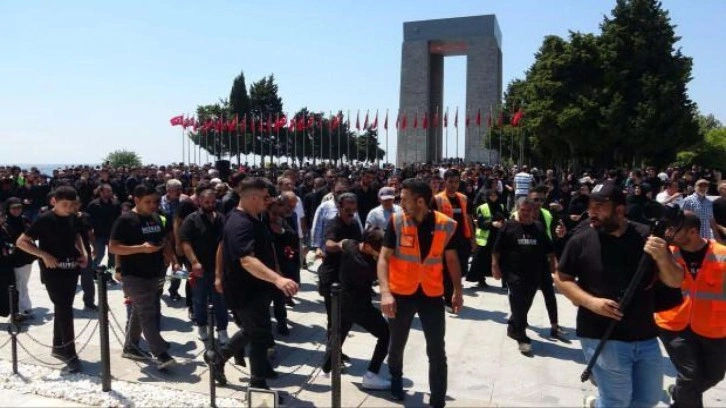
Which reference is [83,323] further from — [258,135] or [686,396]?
[258,135]

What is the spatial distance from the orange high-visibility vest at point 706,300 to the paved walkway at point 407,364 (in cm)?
139

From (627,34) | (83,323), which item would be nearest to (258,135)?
(627,34)

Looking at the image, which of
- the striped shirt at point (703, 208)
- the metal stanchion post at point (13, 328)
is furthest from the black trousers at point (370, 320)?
the striped shirt at point (703, 208)

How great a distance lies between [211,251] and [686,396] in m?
4.75

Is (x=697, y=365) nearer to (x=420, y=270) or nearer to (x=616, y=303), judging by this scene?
(x=616, y=303)

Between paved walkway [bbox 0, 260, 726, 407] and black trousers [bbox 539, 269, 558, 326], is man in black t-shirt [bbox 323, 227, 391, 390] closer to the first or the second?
paved walkway [bbox 0, 260, 726, 407]

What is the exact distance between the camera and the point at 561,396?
201 inches

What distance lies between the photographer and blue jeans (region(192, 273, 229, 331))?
6289 mm

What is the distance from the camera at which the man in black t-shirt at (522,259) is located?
255 inches

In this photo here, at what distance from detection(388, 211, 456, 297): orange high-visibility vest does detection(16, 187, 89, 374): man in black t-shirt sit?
3.48m

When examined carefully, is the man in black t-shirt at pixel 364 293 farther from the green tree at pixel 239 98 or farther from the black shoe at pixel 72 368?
the green tree at pixel 239 98

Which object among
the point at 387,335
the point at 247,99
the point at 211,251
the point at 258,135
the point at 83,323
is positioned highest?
the point at 247,99

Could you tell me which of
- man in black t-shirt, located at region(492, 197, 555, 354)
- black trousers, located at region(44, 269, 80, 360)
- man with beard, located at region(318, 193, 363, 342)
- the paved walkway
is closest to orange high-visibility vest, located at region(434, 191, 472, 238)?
the paved walkway

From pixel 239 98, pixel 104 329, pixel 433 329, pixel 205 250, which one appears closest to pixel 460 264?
pixel 433 329
